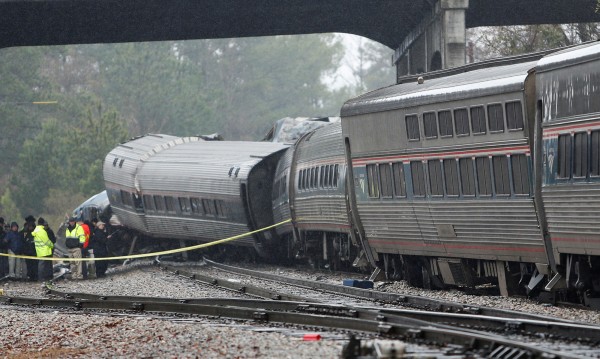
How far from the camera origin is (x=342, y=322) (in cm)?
1310

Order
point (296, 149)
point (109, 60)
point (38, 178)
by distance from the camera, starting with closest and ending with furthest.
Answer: point (296, 149) < point (38, 178) < point (109, 60)

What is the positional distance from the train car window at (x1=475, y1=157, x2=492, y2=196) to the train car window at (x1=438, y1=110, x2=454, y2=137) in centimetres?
86

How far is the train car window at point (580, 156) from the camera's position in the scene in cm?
1520

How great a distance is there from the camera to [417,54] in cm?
4078

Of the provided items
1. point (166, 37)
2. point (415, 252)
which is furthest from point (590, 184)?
point (166, 37)

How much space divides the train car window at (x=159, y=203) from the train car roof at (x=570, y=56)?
78.3 feet

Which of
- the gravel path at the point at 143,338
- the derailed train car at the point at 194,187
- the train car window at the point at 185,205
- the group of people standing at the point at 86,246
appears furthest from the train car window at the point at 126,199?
the gravel path at the point at 143,338

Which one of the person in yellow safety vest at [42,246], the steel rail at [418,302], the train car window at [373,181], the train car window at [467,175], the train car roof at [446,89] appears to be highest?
the train car roof at [446,89]

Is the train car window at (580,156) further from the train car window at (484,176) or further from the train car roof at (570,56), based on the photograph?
the train car window at (484,176)

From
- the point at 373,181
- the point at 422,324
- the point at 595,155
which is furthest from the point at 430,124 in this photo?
the point at 422,324

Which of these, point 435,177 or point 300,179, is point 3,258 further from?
point 435,177

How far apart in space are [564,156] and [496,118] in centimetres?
211

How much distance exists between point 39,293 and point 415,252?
26.4 feet

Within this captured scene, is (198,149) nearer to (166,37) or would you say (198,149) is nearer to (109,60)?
(166,37)
